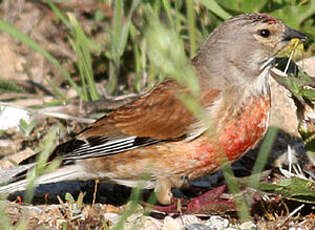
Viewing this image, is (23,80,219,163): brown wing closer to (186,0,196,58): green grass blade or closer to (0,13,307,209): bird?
(0,13,307,209): bird

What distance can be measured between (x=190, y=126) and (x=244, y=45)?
575 millimetres

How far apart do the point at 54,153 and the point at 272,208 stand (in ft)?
4.17

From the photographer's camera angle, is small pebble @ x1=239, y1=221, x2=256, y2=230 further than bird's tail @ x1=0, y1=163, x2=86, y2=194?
No

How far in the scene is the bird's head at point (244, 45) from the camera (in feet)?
12.0

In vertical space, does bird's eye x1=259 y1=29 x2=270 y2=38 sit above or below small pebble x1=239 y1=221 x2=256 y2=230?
above

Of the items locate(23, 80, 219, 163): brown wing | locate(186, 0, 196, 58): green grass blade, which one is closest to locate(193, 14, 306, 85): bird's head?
locate(23, 80, 219, 163): brown wing

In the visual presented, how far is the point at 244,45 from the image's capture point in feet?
12.3

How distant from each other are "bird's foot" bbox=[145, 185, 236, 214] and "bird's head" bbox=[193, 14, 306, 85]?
0.66 meters

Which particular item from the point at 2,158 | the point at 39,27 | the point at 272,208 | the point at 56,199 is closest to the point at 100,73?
the point at 39,27

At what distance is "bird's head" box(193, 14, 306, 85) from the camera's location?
3664 millimetres

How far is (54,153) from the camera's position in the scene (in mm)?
3701

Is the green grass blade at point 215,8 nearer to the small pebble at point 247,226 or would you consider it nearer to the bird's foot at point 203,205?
the bird's foot at point 203,205

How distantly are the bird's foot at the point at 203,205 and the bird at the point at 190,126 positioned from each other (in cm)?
7

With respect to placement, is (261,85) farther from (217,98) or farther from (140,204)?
(140,204)
